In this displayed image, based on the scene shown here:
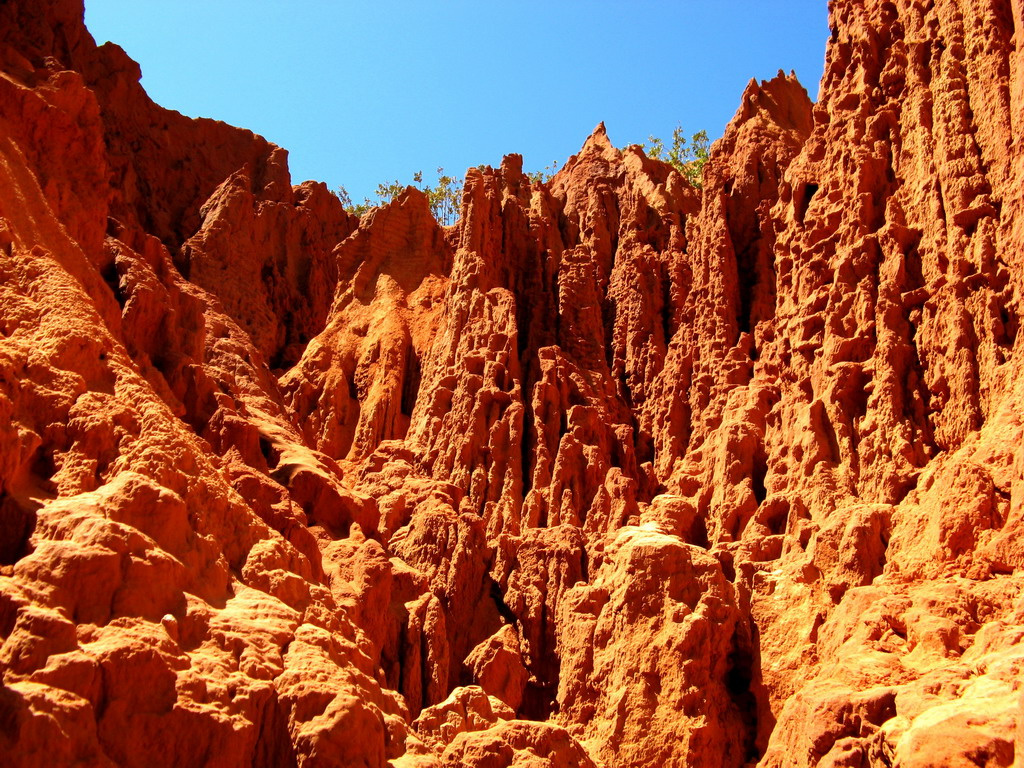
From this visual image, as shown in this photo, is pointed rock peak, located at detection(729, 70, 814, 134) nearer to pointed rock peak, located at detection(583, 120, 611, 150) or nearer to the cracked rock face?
the cracked rock face

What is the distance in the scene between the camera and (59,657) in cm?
1273

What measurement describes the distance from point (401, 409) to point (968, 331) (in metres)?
19.3

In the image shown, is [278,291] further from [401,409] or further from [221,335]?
[221,335]

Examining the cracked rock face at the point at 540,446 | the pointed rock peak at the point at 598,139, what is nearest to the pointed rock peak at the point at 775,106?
the cracked rock face at the point at 540,446

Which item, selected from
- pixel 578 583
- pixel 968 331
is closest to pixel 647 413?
pixel 578 583

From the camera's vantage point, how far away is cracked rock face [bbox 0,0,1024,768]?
589 inches

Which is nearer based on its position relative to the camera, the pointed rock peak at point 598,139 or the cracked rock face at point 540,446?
the cracked rock face at point 540,446

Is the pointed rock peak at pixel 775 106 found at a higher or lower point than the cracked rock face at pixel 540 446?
higher

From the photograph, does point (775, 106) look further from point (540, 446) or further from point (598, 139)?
point (540, 446)

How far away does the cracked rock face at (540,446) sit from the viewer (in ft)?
49.1

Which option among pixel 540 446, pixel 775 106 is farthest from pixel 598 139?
pixel 540 446

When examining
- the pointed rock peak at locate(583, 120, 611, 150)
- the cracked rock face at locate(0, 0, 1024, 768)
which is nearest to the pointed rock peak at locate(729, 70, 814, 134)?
the cracked rock face at locate(0, 0, 1024, 768)

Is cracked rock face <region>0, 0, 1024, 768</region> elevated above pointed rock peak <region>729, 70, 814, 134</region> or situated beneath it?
situated beneath

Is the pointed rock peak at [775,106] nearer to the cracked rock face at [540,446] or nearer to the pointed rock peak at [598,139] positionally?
the cracked rock face at [540,446]
